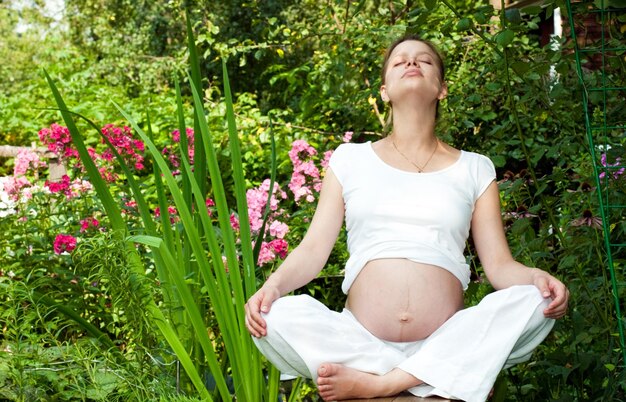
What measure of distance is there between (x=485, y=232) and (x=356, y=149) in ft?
1.44

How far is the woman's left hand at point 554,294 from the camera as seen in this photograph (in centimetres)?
204

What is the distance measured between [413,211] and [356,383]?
0.52 m

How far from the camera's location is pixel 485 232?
2.43m

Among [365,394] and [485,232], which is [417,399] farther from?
[485,232]

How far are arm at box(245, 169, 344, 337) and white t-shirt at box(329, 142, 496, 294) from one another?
48mm

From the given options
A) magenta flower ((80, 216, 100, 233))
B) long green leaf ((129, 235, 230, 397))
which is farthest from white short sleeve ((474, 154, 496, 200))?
magenta flower ((80, 216, 100, 233))

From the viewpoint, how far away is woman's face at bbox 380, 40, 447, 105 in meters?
2.42

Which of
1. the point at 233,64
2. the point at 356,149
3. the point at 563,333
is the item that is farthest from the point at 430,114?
the point at 233,64

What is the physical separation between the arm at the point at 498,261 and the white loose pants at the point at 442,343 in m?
0.03

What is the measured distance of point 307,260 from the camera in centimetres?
240

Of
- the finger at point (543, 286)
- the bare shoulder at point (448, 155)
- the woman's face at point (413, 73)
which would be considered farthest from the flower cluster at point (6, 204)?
the finger at point (543, 286)

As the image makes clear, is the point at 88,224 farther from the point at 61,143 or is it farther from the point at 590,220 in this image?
the point at 590,220

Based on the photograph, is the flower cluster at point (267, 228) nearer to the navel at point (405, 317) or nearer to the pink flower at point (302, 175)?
the pink flower at point (302, 175)

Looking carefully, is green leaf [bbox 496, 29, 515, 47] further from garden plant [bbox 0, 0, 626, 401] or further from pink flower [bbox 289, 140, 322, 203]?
pink flower [bbox 289, 140, 322, 203]
